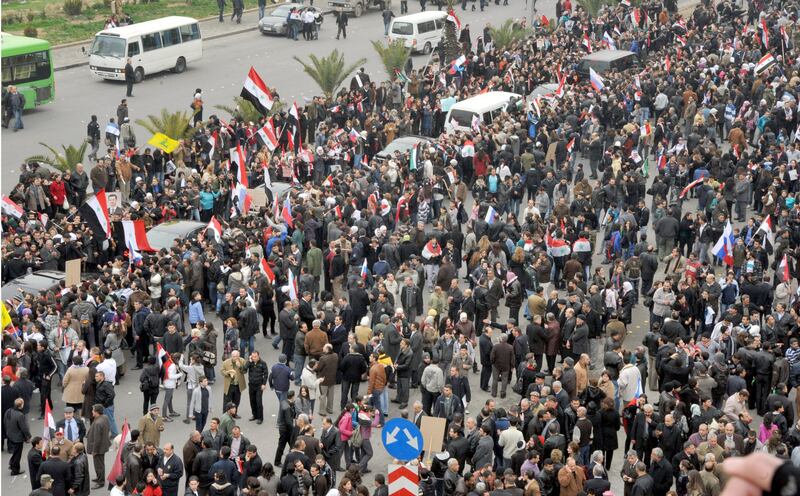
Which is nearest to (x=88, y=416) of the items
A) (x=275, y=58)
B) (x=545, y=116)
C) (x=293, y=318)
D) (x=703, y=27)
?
(x=293, y=318)

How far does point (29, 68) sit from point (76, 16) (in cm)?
1548

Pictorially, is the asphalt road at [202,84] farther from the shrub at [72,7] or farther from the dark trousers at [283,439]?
the dark trousers at [283,439]

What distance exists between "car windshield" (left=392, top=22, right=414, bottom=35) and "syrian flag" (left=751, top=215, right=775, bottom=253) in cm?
2387

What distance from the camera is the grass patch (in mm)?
46438

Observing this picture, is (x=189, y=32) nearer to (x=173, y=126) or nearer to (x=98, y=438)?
(x=173, y=126)

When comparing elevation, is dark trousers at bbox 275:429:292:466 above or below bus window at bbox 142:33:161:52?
below

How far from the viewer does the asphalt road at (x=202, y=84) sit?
33688 mm

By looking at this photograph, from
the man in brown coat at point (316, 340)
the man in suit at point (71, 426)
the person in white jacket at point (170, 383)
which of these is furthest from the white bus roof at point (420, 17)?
the man in suit at point (71, 426)

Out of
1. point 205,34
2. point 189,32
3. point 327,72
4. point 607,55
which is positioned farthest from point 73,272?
point 205,34

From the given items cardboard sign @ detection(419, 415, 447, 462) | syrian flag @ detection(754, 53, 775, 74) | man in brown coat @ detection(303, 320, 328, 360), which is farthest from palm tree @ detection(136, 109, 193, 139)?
cardboard sign @ detection(419, 415, 447, 462)

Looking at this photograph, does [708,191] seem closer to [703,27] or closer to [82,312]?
[82,312]

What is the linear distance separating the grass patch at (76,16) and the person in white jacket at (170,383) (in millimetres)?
30487

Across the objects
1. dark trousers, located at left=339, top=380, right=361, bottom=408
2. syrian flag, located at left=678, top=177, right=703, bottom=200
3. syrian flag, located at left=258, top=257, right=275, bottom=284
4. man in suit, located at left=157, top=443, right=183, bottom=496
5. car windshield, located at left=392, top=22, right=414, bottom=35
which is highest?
car windshield, located at left=392, top=22, right=414, bottom=35

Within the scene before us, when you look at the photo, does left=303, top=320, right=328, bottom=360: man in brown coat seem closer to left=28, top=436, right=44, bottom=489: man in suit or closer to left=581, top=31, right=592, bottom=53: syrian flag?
left=28, top=436, right=44, bottom=489: man in suit
